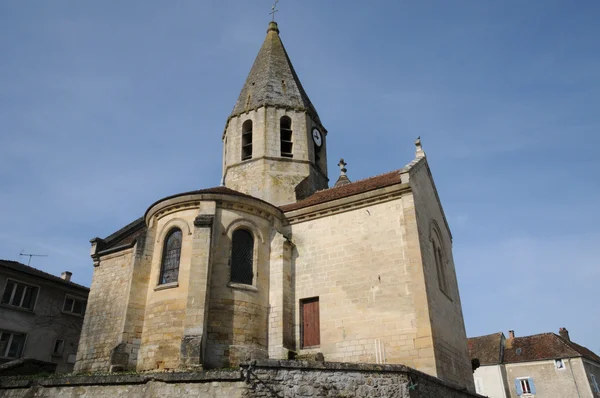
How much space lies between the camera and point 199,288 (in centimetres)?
1331

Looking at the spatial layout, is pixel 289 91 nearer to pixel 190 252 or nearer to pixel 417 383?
pixel 190 252

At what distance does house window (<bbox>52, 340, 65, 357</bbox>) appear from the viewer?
21.1 m

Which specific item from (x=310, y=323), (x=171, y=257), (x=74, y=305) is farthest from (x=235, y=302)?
(x=74, y=305)

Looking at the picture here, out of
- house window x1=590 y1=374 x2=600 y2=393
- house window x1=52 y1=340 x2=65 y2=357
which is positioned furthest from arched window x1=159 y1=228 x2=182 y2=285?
house window x1=590 y1=374 x2=600 y2=393

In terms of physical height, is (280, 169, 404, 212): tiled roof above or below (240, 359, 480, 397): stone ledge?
above

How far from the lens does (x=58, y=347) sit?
2139 cm

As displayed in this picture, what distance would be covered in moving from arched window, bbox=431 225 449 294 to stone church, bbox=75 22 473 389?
0.06 meters

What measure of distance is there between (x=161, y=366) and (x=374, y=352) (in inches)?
240

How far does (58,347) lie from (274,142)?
46.5 ft

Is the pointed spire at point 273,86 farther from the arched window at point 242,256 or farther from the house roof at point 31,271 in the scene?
the house roof at point 31,271

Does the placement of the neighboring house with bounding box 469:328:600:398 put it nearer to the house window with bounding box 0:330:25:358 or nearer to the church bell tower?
the church bell tower

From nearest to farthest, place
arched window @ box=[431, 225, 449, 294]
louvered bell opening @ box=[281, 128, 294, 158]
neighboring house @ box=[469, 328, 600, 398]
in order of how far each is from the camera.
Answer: arched window @ box=[431, 225, 449, 294], louvered bell opening @ box=[281, 128, 294, 158], neighboring house @ box=[469, 328, 600, 398]

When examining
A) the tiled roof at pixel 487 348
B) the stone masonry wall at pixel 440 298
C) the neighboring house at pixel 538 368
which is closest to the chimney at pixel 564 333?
the neighboring house at pixel 538 368

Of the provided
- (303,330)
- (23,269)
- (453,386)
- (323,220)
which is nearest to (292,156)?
(323,220)
